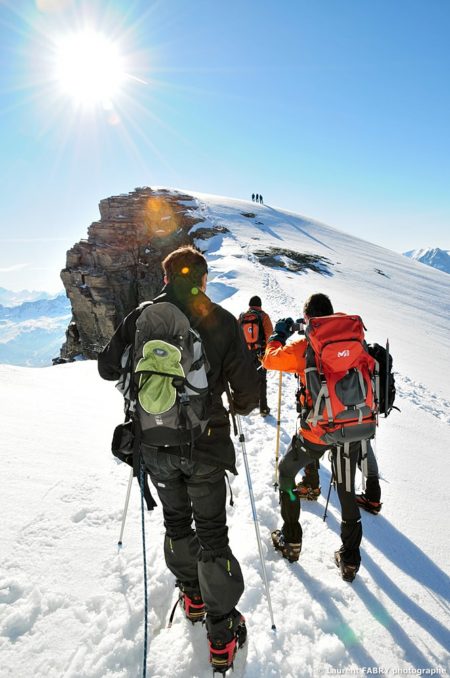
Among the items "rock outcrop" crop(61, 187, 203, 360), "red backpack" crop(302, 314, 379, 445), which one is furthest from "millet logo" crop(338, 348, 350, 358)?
"rock outcrop" crop(61, 187, 203, 360)

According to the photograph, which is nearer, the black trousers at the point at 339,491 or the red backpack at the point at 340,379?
the red backpack at the point at 340,379

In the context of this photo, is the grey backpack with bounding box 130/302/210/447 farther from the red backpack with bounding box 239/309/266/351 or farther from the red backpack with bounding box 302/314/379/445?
the red backpack with bounding box 239/309/266/351

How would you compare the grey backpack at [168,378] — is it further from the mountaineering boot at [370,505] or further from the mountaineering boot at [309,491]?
the mountaineering boot at [370,505]

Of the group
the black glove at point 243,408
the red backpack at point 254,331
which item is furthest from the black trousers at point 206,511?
the red backpack at point 254,331

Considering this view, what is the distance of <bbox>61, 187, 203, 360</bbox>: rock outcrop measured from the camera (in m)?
38.4

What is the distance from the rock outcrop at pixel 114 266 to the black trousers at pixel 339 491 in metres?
35.7

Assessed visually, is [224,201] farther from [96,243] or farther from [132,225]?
[96,243]

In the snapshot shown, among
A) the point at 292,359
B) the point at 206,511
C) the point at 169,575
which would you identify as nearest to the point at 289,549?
the point at 169,575

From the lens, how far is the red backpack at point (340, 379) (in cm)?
299

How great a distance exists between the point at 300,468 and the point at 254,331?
3.94 metres

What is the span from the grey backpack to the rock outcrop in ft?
119

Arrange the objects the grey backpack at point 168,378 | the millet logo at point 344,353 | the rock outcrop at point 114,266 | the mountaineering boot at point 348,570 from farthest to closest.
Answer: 1. the rock outcrop at point 114,266
2. the mountaineering boot at point 348,570
3. the millet logo at point 344,353
4. the grey backpack at point 168,378

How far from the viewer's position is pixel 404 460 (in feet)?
20.0

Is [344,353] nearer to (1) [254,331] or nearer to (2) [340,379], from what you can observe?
(2) [340,379]
